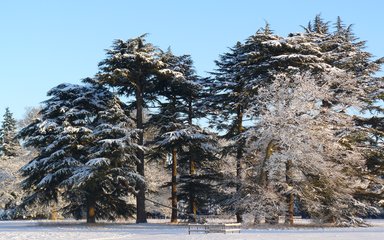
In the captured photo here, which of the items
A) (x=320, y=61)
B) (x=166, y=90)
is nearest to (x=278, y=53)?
(x=320, y=61)

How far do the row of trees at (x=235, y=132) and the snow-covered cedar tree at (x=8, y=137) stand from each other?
27196 millimetres

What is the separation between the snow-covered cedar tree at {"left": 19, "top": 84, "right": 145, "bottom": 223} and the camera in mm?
32406

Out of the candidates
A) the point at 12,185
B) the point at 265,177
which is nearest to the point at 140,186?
the point at 265,177

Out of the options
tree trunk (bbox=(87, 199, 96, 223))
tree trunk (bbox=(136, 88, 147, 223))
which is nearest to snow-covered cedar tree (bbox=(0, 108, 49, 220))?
tree trunk (bbox=(87, 199, 96, 223))

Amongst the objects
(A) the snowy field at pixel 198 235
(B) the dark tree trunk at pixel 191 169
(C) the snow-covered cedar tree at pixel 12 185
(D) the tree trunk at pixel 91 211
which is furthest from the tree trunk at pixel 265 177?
(C) the snow-covered cedar tree at pixel 12 185

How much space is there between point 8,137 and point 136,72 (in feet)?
121

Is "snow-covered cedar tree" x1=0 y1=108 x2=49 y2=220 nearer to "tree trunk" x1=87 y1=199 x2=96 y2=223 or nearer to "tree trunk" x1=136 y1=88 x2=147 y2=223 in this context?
"tree trunk" x1=87 y1=199 x2=96 y2=223

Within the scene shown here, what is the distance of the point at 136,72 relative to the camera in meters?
35.8

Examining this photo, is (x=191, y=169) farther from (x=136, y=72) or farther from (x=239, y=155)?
(x=136, y=72)

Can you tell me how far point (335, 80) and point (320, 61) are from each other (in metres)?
2.02

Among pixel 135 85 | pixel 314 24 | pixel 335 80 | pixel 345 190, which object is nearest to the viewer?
pixel 345 190

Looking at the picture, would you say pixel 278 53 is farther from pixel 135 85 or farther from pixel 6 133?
pixel 6 133

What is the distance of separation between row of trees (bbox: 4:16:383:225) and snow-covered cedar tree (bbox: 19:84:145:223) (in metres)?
0.10

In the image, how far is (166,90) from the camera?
124 ft
